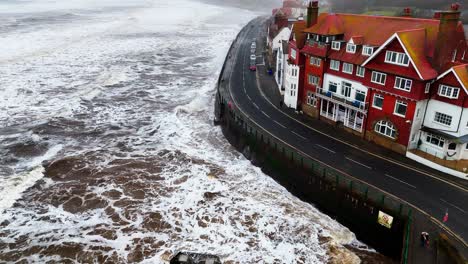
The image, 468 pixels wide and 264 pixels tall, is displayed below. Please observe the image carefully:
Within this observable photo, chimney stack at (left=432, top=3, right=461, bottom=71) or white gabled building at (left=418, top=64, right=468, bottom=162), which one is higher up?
chimney stack at (left=432, top=3, right=461, bottom=71)

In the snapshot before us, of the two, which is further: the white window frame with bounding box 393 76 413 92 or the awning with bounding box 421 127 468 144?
the white window frame with bounding box 393 76 413 92

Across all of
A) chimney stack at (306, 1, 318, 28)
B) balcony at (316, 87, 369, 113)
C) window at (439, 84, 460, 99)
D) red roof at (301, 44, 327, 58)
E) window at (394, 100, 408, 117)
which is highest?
chimney stack at (306, 1, 318, 28)

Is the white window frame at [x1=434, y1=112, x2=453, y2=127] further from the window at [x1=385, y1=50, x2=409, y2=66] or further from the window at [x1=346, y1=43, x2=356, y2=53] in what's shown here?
the window at [x1=346, y1=43, x2=356, y2=53]

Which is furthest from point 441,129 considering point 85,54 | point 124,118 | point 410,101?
point 85,54

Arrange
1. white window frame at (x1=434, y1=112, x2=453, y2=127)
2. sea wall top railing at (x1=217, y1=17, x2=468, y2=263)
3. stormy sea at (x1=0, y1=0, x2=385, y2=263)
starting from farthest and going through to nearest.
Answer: white window frame at (x1=434, y1=112, x2=453, y2=127)
stormy sea at (x1=0, y1=0, x2=385, y2=263)
sea wall top railing at (x1=217, y1=17, x2=468, y2=263)

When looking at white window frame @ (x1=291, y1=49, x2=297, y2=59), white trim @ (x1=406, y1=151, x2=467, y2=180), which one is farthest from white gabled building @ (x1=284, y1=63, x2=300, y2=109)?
white trim @ (x1=406, y1=151, x2=467, y2=180)

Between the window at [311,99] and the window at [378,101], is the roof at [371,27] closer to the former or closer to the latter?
the window at [378,101]

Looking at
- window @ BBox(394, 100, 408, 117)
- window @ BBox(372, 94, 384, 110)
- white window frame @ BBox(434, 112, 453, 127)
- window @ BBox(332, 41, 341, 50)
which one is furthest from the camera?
window @ BBox(332, 41, 341, 50)
